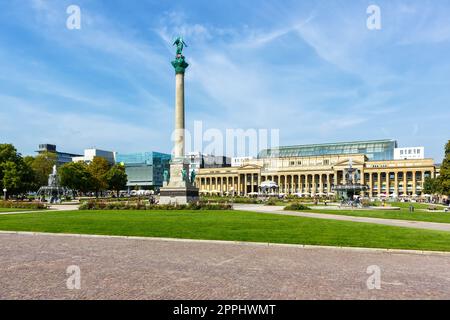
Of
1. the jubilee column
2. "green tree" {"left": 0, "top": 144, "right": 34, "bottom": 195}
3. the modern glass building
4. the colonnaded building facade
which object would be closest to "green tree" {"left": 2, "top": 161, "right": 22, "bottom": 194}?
"green tree" {"left": 0, "top": 144, "right": 34, "bottom": 195}

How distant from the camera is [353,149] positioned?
186000 millimetres

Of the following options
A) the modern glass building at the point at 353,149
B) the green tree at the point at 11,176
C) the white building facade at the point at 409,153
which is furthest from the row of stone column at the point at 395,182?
the green tree at the point at 11,176

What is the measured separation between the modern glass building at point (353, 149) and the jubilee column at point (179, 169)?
13748 cm

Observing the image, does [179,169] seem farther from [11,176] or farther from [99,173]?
[99,173]

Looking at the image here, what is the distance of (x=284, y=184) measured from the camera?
187 metres

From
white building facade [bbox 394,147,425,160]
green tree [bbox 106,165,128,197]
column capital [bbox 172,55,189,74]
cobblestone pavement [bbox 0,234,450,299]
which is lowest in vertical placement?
cobblestone pavement [bbox 0,234,450,299]

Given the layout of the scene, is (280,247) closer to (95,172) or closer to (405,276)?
(405,276)

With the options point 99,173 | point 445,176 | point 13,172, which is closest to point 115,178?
point 99,173

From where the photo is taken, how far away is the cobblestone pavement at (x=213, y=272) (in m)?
10.5

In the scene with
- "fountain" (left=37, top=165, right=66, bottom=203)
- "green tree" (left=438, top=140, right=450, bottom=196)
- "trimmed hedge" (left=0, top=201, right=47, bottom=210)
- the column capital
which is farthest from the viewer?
"fountain" (left=37, top=165, right=66, bottom=203)

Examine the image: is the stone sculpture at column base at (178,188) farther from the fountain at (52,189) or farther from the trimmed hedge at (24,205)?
the fountain at (52,189)

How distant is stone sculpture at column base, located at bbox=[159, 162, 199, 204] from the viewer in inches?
2366

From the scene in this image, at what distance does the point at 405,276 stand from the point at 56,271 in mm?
11958

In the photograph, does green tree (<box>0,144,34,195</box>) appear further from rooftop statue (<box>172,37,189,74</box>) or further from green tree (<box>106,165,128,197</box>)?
rooftop statue (<box>172,37,189,74</box>)
